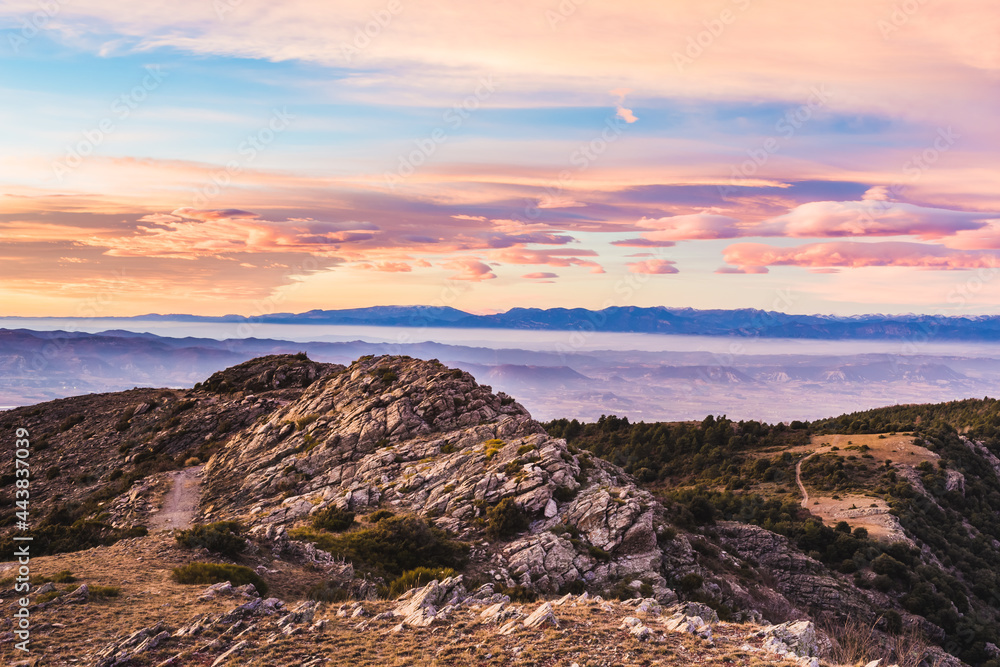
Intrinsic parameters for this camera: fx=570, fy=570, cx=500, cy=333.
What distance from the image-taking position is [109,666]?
15.8m

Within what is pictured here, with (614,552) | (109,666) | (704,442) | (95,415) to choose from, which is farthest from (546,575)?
(704,442)

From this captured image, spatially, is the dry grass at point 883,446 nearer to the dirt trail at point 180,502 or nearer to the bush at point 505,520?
the bush at point 505,520

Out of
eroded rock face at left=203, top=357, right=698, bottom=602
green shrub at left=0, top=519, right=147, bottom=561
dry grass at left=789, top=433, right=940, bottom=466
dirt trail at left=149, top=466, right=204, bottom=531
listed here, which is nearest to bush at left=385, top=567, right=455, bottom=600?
eroded rock face at left=203, top=357, right=698, bottom=602

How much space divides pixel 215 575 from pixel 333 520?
13608 mm

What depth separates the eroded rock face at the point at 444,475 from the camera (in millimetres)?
33531

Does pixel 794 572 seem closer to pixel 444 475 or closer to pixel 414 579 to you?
pixel 444 475

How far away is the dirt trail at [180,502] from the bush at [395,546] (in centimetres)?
1814

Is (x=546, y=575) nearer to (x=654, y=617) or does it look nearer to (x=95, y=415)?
(x=654, y=617)

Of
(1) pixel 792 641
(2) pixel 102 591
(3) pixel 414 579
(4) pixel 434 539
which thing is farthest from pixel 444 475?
(1) pixel 792 641

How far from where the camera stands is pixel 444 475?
43.6 metres

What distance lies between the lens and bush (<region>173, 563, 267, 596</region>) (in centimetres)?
2400

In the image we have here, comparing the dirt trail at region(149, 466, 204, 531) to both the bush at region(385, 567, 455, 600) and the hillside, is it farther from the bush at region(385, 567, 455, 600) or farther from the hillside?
the bush at region(385, 567, 455, 600)

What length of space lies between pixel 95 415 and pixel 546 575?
69541 millimetres

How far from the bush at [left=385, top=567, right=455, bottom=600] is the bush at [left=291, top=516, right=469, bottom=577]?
5.57 ft
